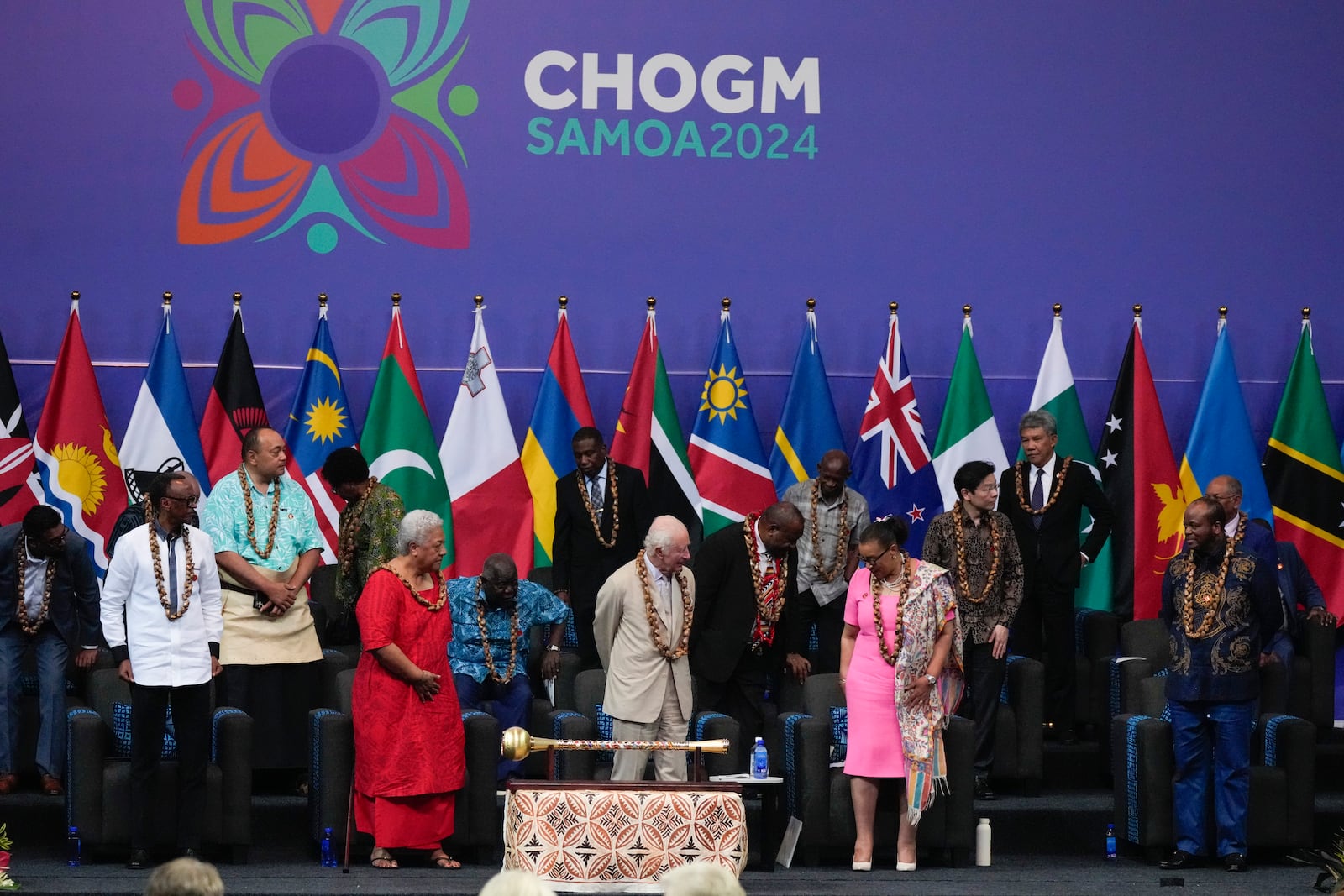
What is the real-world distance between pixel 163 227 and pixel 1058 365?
5077 millimetres

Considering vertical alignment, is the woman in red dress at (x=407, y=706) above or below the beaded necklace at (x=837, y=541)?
below

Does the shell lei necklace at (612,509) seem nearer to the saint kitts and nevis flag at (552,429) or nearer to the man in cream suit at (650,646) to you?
the saint kitts and nevis flag at (552,429)

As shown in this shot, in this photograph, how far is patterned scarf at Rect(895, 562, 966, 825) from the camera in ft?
24.4

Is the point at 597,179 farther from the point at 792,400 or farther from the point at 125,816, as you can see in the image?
the point at 125,816

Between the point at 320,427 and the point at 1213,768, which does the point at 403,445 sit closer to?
the point at 320,427

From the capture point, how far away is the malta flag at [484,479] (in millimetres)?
9789

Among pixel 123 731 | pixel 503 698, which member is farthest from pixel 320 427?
pixel 123 731

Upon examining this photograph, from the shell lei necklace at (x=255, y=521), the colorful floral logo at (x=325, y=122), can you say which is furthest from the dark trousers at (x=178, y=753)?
Result: the colorful floral logo at (x=325, y=122)

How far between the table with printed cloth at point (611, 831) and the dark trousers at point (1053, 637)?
2648 mm

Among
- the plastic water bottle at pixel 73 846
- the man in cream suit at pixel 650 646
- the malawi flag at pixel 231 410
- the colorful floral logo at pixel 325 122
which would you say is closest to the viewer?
the plastic water bottle at pixel 73 846

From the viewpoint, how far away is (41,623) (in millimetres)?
8180

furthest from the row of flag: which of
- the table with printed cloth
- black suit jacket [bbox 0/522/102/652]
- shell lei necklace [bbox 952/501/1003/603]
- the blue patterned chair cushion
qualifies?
the table with printed cloth

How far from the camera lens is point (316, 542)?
26.0 ft

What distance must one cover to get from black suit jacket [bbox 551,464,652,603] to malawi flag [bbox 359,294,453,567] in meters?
0.78
